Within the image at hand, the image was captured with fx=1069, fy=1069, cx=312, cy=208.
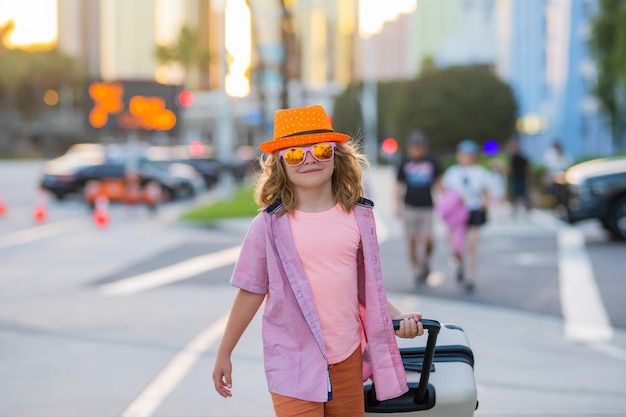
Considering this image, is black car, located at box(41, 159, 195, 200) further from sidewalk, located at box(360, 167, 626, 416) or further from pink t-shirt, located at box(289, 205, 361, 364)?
pink t-shirt, located at box(289, 205, 361, 364)

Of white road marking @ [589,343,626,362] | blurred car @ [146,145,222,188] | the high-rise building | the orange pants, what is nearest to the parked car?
white road marking @ [589,343,626,362]

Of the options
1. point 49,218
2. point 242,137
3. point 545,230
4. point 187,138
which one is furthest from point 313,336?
point 242,137

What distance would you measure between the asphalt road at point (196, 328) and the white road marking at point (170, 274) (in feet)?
0.08

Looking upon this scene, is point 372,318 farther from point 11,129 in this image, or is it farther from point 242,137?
point 242,137

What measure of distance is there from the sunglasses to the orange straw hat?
0.02m

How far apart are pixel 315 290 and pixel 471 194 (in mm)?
8698

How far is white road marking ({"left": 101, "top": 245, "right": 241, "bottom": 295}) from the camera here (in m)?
12.8

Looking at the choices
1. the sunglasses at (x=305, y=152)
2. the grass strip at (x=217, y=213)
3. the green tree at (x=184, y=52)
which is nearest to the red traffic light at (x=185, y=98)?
the grass strip at (x=217, y=213)

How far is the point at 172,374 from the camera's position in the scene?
7.59 m

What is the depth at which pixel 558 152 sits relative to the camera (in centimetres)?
2466

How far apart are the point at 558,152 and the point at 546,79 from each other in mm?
41495

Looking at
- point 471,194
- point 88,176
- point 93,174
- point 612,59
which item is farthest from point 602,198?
point 88,176

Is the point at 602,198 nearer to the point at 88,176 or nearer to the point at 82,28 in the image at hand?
the point at 88,176

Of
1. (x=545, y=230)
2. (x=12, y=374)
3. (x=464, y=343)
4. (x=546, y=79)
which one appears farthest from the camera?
(x=546, y=79)
